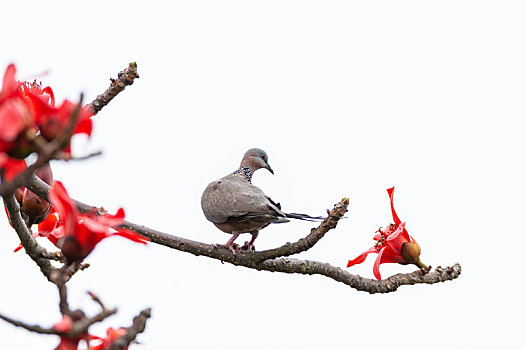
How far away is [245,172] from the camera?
19.2 feet

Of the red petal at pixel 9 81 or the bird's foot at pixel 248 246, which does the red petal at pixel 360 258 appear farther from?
the red petal at pixel 9 81

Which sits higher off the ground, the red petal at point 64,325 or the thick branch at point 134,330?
the thick branch at point 134,330

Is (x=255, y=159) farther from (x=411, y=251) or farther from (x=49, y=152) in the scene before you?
(x=49, y=152)

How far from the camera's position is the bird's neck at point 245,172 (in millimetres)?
5742

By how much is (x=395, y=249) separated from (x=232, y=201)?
1.65m

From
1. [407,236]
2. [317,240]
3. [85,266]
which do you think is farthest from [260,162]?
[85,266]

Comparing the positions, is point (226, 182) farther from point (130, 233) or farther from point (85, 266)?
point (130, 233)

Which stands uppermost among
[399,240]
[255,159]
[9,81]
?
[255,159]

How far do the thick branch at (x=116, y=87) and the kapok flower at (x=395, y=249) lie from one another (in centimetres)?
135

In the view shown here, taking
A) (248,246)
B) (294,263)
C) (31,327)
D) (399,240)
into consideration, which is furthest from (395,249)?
(31,327)

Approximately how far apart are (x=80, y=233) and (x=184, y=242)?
139cm

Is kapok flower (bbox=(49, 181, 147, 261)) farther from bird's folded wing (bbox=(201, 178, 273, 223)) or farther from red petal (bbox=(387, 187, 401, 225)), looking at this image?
bird's folded wing (bbox=(201, 178, 273, 223))

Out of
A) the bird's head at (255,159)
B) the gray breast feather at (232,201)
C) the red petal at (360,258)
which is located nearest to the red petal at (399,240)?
the red petal at (360,258)

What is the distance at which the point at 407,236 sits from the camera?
10.5 feet
